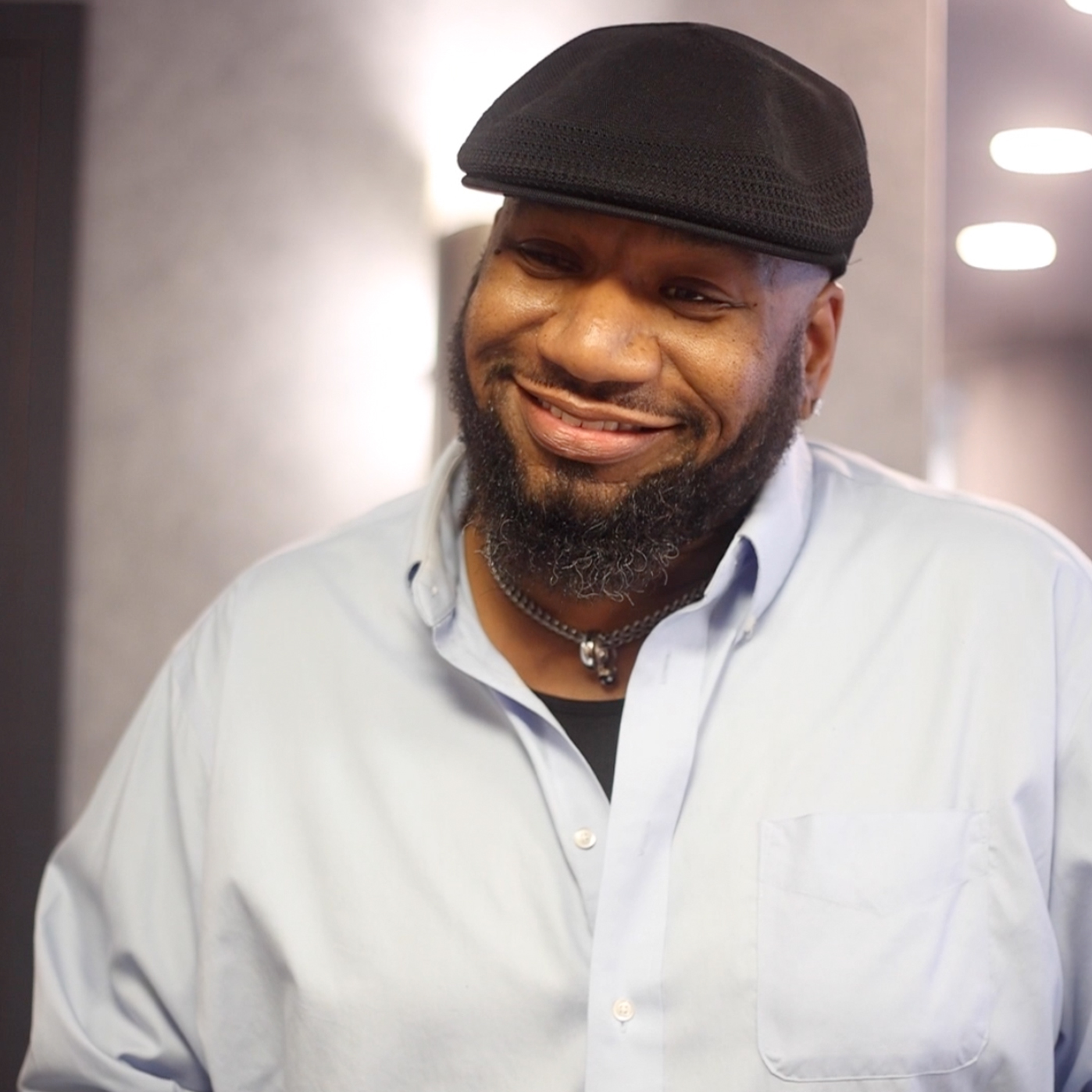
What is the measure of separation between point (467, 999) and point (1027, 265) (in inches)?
53.6

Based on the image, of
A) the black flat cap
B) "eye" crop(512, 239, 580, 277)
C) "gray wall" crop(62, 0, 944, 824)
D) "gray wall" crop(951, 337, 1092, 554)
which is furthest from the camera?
"gray wall" crop(62, 0, 944, 824)

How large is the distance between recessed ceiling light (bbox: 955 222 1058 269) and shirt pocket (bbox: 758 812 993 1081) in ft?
3.42

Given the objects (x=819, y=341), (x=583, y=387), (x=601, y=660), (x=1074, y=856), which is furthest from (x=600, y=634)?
(x=1074, y=856)

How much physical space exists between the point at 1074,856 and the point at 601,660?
0.47 meters

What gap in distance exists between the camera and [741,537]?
1.39 meters

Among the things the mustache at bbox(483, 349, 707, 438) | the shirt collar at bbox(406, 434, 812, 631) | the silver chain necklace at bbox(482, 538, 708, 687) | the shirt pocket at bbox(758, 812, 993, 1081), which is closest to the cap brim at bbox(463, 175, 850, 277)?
the mustache at bbox(483, 349, 707, 438)

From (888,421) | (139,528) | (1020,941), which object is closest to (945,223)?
(888,421)

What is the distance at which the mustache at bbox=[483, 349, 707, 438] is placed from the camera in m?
1.32

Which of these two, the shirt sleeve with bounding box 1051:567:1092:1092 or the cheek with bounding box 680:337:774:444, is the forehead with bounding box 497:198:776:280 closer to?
the cheek with bounding box 680:337:774:444

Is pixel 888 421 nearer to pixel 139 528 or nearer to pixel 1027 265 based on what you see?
pixel 1027 265

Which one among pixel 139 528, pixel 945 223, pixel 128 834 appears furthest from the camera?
pixel 139 528

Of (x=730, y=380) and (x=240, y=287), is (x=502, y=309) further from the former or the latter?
(x=240, y=287)

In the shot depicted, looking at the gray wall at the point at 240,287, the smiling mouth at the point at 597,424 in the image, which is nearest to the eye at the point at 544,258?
the smiling mouth at the point at 597,424

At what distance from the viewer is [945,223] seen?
2.07 meters
